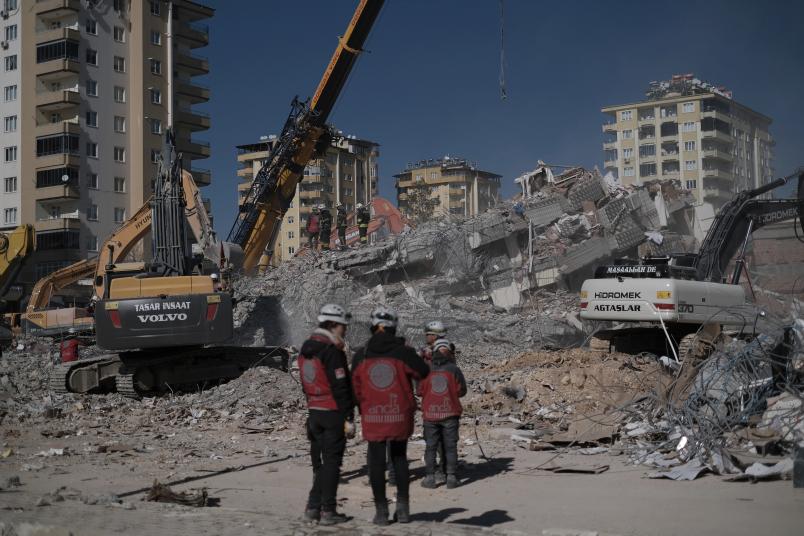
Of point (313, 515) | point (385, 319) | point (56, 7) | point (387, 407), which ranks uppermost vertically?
point (56, 7)

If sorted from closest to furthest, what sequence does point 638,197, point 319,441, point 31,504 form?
point 319,441, point 31,504, point 638,197

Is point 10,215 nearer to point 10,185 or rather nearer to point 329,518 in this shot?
point 10,185

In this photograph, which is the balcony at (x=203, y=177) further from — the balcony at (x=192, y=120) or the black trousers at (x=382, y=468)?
the black trousers at (x=382, y=468)

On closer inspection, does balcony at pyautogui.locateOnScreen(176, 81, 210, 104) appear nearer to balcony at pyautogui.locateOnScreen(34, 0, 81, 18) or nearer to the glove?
balcony at pyautogui.locateOnScreen(34, 0, 81, 18)

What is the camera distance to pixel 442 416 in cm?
826

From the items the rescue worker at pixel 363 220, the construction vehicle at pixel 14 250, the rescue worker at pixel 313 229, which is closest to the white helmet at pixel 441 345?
the rescue worker at pixel 363 220

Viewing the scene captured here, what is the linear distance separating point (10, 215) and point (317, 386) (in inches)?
2139

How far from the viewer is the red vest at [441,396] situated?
325 inches

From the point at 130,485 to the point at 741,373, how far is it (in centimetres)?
634

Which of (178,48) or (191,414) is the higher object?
(178,48)

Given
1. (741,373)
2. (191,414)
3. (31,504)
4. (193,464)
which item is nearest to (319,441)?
(31,504)

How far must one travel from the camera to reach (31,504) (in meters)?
7.54

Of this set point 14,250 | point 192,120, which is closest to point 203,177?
point 192,120

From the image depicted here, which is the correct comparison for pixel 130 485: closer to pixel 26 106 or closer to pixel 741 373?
pixel 741 373
